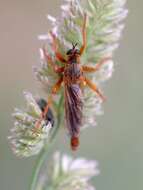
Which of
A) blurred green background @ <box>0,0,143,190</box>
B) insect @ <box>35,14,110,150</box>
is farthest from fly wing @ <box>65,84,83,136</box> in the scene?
blurred green background @ <box>0,0,143,190</box>

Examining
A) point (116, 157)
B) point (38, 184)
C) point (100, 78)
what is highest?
point (116, 157)

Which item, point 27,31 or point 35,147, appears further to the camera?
point 27,31

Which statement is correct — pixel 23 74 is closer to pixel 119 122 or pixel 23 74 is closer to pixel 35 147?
pixel 119 122

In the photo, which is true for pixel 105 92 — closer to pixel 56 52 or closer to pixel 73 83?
pixel 73 83

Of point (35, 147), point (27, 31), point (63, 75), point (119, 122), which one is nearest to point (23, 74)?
Result: point (27, 31)

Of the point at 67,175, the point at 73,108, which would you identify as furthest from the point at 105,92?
the point at 67,175

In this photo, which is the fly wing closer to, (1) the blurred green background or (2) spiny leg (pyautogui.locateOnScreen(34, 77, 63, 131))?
(2) spiny leg (pyautogui.locateOnScreen(34, 77, 63, 131))

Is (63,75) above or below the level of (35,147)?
above
